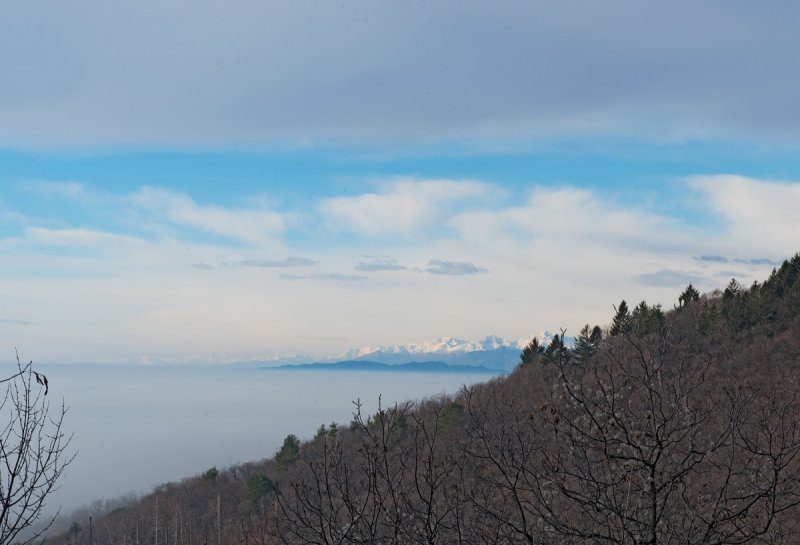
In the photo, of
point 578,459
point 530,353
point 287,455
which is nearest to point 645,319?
point 530,353

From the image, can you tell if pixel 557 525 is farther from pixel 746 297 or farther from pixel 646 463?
pixel 746 297

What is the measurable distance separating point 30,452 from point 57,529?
519ft

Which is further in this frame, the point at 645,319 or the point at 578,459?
the point at 645,319

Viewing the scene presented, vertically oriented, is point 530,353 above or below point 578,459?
above

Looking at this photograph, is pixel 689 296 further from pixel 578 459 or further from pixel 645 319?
pixel 578 459

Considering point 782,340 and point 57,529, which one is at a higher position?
point 782,340

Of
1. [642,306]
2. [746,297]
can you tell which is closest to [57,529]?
[642,306]

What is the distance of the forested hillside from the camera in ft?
21.1

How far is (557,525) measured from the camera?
643 cm

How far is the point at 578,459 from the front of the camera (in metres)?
7.04

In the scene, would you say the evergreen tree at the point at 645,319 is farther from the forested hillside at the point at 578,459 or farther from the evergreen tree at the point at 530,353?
the evergreen tree at the point at 530,353

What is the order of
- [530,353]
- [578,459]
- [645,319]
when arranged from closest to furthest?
[578,459], [645,319], [530,353]

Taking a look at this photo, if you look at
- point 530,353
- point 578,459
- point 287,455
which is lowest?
point 287,455

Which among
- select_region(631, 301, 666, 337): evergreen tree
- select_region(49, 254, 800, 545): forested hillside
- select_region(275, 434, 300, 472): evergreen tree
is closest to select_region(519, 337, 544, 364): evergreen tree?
select_region(49, 254, 800, 545): forested hillside
